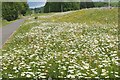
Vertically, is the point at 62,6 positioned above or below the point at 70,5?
below

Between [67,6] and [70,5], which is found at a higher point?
[70,5]

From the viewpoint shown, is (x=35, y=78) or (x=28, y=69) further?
(x=28, y=69)

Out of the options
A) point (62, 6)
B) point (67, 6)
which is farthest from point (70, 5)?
point (62, 6)

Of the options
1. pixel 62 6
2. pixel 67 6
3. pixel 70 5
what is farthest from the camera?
pixel 62 6

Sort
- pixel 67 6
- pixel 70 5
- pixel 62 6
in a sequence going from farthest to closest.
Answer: pixel 62 6 → pixel 70 5 → pixel 67 6

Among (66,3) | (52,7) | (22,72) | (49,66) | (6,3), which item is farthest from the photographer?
(52,7)

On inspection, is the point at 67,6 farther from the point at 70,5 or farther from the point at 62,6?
the point at 62,6

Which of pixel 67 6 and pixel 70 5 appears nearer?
pixel 67 6

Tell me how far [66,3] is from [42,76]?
90.4 meters

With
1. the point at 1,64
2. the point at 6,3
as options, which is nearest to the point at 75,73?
the point at 1,64

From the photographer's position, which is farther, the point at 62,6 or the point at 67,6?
the point at 62,6

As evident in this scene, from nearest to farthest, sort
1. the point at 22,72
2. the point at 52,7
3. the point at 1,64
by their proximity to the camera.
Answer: the point at 22,72 < the point at 1,64 < the point at 52,7

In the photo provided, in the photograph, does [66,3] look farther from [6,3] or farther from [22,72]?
[22,72]

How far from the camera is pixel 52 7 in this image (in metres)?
106
